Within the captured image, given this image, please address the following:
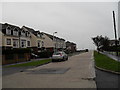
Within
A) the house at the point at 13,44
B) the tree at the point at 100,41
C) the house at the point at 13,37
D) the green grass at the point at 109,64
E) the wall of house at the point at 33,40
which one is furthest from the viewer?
the wall of house at the point at 33,40

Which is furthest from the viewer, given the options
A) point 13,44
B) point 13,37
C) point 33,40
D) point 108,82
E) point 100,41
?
point 33,40

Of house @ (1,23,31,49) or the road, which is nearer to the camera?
the road

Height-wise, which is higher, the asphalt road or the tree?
the tree

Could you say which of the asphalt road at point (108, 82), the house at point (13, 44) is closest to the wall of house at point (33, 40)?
the house at point (13, 44)

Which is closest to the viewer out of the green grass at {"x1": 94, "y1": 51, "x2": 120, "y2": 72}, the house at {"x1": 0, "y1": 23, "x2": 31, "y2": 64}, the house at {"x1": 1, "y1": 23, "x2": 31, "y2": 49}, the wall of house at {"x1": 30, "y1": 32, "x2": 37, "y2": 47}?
the green grass at {"x1": 94, "y1": 51, "x2": 120, "y2": 72}

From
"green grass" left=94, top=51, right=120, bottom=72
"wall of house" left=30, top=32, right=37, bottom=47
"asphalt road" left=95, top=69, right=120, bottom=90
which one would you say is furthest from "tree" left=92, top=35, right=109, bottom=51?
"asphalt road" left=95, top=69, right=120, bottom=90

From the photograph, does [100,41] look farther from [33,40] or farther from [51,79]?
[51,79]

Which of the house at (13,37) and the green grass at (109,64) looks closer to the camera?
the green grass at (109,64)

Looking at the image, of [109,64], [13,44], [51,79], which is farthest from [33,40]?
[51,79]

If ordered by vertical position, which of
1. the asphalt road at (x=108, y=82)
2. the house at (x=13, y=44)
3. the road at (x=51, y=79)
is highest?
the house at (x=13, y=44)

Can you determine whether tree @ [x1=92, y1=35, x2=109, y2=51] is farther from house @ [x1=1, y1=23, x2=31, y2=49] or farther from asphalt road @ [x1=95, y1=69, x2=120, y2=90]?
asphalt road @ [x1=95, y1=69, x2=120, y2=90]

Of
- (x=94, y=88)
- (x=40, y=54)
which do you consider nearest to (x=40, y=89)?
(x=94, y=88)

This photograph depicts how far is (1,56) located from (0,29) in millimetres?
17200

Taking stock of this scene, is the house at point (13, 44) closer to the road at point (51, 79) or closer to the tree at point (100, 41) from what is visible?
the road at point (51, 79)
